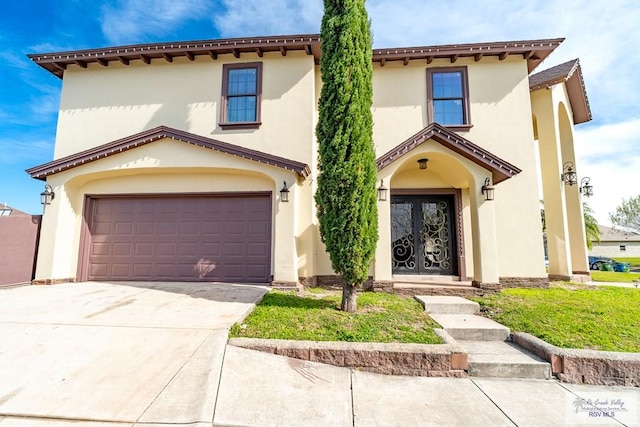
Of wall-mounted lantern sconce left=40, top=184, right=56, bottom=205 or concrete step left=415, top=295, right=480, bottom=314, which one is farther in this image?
wall-mounted lantern sconce left=40, top=184, right=56, bottom=205

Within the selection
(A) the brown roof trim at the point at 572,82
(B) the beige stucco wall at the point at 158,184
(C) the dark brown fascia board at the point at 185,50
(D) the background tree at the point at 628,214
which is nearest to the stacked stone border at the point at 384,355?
(B) the beige stucco wall at the point at 158,184

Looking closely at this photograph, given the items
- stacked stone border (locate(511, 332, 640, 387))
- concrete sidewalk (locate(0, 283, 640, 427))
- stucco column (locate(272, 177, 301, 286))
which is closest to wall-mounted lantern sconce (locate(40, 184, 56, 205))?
concrete sidewalk (locate(0, 283, 640, 427))

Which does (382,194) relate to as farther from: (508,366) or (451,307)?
(508,366)

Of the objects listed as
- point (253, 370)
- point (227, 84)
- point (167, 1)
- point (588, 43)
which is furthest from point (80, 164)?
point (588, 43)

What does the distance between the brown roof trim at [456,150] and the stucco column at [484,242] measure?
0.67m

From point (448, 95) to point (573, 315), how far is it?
6605 millimetres

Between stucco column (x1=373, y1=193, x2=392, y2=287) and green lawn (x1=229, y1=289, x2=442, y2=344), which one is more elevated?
stucco column (x1=373, y1=193, x2=392, y2=287)

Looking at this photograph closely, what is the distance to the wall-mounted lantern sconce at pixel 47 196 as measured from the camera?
7.90 m

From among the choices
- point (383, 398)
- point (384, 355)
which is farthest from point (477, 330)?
point (383, 398)

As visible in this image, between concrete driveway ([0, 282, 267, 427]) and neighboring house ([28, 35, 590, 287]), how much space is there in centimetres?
258

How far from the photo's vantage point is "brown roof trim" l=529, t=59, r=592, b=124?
9156 millimetres

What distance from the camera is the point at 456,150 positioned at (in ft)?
24.5

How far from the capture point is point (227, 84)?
8.94m

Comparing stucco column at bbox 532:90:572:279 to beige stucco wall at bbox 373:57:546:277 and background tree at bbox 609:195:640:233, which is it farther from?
background tree at bbox 609:195:640:233
